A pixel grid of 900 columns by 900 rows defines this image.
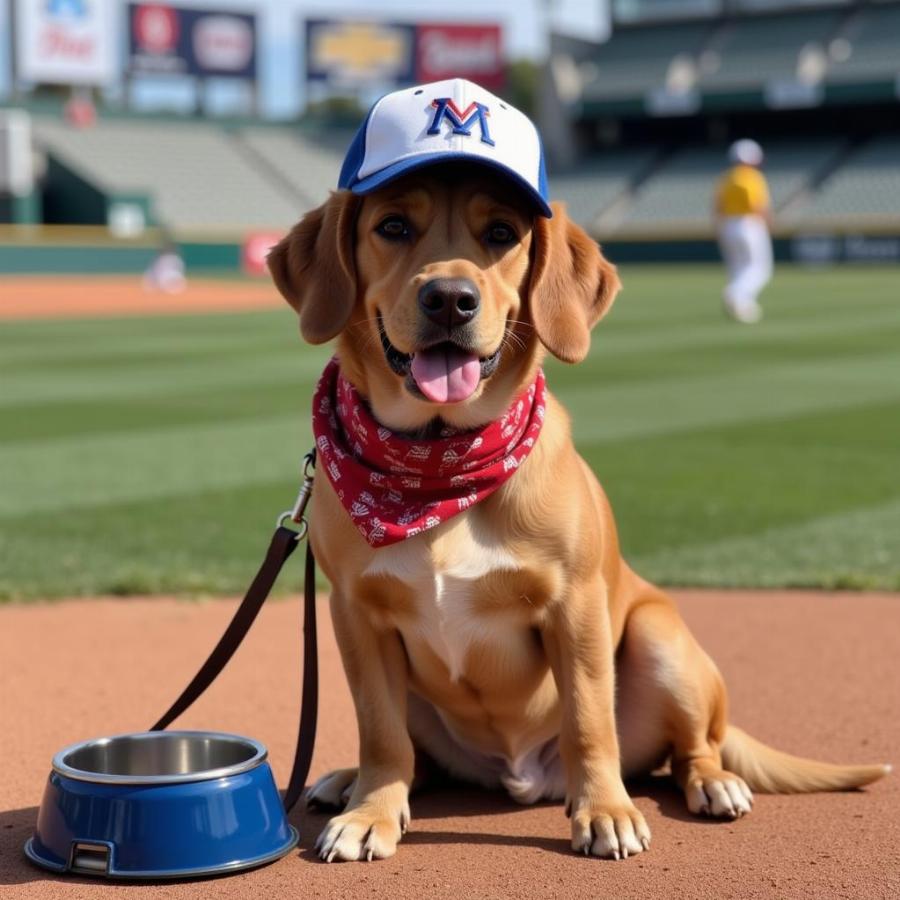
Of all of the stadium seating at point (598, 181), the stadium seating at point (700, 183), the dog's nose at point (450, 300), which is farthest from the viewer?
the stadium seating at point (598, 181)

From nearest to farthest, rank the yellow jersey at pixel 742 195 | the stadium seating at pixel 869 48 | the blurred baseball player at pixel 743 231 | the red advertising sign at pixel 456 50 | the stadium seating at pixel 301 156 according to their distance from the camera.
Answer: the blurred baseball player at pixel 743 231
the yellow jersey at pixel 742 195
the stadium seating at pixel 869 48
the stadium seating at pixel 301 156
the red advertising sign at pixel 456 50

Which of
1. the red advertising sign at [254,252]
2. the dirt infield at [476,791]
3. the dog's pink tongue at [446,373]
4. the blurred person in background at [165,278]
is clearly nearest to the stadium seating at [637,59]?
the red advertising sign at [254,252]

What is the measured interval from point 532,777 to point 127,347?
16.5 metres

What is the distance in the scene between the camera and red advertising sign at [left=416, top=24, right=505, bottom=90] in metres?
69.5

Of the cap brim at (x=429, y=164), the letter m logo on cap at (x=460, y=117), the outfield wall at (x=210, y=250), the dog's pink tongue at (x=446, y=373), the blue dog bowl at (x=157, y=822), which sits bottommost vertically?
the blue dog bowl at (x=157, y=822)

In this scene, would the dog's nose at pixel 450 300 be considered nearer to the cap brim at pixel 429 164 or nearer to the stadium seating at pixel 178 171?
the cap brim at pixel 429 164

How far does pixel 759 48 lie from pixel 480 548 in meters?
54.3

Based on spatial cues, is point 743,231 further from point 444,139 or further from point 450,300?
point 450,300

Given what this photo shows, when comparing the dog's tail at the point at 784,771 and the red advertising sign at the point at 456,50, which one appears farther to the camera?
the red advertising sign at the point at 456,50

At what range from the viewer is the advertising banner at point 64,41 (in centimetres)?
5781

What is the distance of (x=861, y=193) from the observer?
46.8 meters

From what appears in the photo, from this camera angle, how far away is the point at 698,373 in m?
15.4

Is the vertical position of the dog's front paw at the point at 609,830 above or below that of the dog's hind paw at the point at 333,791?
above

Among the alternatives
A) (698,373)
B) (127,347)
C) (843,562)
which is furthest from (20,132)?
(843,562)
